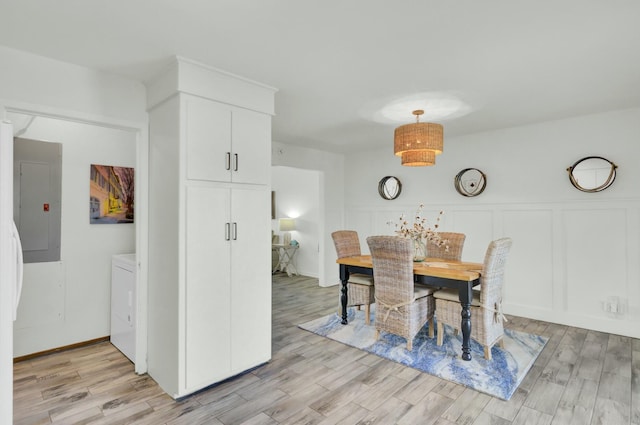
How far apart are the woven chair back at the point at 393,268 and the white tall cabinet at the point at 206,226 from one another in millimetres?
1085

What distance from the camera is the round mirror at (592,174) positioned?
146 inches

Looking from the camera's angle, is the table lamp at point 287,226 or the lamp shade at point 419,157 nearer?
the lamp shade at point 419,157

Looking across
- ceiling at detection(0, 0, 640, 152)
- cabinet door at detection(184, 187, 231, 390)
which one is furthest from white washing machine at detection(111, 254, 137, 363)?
ceiling at detection(0, 0, 640, 152)

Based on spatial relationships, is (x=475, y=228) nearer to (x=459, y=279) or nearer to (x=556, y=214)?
(x=556, y=214)

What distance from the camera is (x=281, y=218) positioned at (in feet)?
24.6

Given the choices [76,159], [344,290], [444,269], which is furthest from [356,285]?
[76,159]

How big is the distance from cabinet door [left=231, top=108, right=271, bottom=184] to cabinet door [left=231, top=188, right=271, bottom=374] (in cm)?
13

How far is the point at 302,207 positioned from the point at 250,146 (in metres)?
4.36

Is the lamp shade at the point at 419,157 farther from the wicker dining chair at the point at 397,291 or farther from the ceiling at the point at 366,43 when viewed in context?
the wicker dining chair at the point at 397,291

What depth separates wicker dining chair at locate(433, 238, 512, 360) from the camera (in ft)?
9.46

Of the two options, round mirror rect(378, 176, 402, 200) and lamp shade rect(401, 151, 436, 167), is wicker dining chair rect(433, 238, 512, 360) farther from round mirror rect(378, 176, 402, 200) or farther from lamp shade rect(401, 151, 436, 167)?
round mirror rect(378, 176, 402, 200)

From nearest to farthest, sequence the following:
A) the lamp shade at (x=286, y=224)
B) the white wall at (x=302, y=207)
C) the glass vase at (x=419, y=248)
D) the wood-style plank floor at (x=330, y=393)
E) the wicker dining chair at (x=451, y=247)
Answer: the wood-style plank floor at (x=330, y=393) < the glass vase at (x=419, y=248) < the wicker dining chair at (x=451, y=247) < the white wall at (x=302, y=207) < the lamp shade at (x=286, y=224)

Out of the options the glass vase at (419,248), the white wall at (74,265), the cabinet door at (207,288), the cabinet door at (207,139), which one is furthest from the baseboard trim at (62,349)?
the glass vase at (419,248)

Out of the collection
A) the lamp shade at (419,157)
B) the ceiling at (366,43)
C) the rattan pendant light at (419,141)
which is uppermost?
the ceiling at (366,43)
